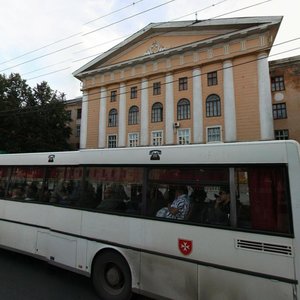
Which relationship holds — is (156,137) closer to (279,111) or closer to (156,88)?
(156,88)

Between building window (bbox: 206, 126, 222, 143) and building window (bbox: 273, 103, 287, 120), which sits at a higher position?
building window (bbox: 273, 103, 287, 120)

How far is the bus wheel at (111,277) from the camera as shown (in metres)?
4.84

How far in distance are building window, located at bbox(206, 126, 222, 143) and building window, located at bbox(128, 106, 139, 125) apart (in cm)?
910

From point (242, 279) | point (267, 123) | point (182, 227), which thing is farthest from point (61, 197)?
point (267, 123)

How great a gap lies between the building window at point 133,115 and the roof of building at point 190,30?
574 centimetres

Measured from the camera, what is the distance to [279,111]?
103 ft

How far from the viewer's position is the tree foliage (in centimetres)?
3566

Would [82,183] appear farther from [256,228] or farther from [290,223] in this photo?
[290,223]

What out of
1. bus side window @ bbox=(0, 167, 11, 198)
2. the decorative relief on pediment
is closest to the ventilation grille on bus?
bus side window @ bbox=(0, 167, 11, 198)

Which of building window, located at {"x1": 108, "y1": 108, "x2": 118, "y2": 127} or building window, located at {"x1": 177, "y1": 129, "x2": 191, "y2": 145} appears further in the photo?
building window, located at {"x1": 108, "y1": 108, "x2": 118, "y2": 127}

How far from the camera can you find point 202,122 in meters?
30.9

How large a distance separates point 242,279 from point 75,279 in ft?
11.6

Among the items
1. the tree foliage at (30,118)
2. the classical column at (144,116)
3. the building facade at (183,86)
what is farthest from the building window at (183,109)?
the tree foliage at (30,118)

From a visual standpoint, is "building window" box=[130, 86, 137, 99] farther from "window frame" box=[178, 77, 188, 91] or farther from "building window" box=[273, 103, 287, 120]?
"building window" box=[273, 103, 287, 120]
